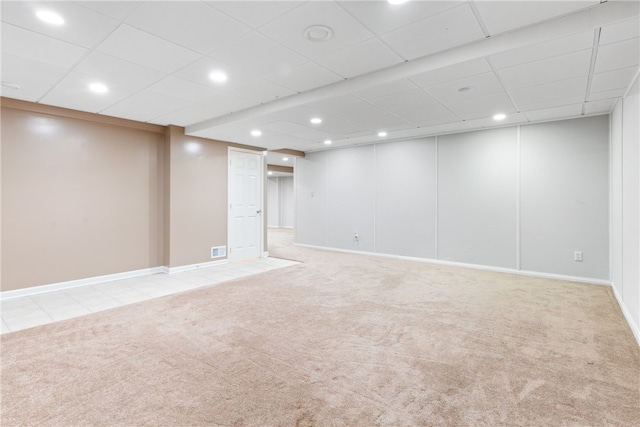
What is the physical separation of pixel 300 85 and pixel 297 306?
254 centimetres

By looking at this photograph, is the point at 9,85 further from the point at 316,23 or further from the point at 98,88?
the point at 316,23

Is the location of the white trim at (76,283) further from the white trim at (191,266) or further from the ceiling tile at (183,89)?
the ceiling tile at (183,89)

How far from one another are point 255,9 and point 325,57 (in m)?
0.86

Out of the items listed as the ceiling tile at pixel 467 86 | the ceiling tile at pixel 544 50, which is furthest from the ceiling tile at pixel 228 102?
the ceiling tile at pixel 544 50

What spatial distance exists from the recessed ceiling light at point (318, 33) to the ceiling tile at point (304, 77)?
0.46m

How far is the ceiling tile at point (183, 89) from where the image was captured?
3.36 meters

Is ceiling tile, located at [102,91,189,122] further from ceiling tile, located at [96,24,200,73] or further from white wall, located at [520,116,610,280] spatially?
white wall, located at [520,116,610,280]

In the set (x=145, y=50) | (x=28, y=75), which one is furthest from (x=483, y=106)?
(x=28, y=75)

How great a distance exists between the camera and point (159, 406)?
6.12ft

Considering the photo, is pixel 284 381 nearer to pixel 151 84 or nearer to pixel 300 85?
pixel 300 85

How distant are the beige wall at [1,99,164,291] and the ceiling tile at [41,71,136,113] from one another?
0.42 metres

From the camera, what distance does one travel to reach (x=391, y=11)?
2.14m

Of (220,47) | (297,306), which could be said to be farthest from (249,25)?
(297,306)

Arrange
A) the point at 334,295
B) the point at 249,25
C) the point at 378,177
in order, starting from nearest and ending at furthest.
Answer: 1. the point at 249,25
2. the point at 334,295
3. the point at 378,177
